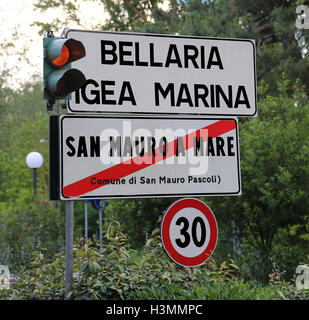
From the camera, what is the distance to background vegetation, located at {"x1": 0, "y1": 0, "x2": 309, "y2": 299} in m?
5.58

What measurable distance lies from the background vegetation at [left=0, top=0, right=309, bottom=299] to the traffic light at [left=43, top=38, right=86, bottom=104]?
1760 millimetres

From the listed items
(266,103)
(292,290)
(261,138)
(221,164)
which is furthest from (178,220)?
(266,103)

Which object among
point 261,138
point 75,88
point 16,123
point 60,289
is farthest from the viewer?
point 16,123

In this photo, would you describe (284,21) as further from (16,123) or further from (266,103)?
(16,123)

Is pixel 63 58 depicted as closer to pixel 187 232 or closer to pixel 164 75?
pixel 164 75

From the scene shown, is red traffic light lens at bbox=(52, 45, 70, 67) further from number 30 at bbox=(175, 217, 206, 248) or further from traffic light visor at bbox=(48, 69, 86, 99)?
number 30 at bbox=(175, 217, 206, 248)

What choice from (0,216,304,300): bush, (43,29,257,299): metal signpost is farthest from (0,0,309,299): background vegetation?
(43,29,257,299): metal signpost

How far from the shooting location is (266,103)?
11.4 meters

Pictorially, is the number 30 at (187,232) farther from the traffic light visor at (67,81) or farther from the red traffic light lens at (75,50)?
the red traffic light lens at (75,50)

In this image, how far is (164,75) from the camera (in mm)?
5332

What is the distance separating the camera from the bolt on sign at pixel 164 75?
5133 mm

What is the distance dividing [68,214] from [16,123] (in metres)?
35.3

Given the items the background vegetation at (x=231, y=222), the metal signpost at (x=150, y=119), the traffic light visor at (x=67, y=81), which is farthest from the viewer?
the background vegetation at (x=231, y=222)

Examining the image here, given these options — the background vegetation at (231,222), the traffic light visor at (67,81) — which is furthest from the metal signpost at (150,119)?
the background vegetation at (231,222)
